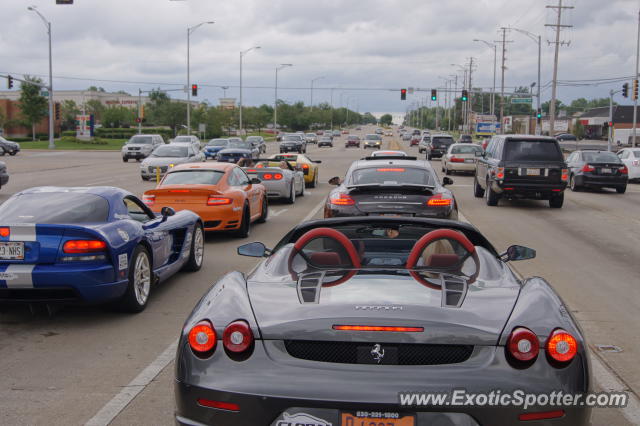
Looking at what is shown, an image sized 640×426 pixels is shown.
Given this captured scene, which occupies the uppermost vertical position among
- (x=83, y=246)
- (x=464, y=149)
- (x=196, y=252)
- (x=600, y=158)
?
(x=464, y=149)

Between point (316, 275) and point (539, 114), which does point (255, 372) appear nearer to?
point (316, 275)

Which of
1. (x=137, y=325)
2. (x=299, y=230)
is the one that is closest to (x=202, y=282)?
(x=137, y=325)

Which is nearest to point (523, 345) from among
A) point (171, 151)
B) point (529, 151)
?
point (529, 151)

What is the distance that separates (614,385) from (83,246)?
4811 mm

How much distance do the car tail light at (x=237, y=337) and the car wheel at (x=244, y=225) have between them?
9653 mm

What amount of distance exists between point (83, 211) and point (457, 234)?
14.5 ft

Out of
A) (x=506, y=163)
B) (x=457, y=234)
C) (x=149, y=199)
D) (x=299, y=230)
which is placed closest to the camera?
(x=457, y=234)

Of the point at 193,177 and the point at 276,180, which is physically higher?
the point at 193,177

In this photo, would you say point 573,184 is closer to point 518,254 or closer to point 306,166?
point 306,166

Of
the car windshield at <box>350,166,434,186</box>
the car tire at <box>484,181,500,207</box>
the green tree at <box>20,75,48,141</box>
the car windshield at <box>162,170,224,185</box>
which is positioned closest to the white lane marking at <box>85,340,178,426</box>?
the car windshield at <box>350,166,434,186</box>

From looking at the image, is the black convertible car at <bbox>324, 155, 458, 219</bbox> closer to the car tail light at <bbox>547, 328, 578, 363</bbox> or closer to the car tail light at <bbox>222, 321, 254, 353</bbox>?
the car tail light at <bbox>547, 328, 578, 363</bbox>

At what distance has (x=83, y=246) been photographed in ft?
22.8

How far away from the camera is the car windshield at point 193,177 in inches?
516

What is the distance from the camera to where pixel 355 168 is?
38.3 feet
